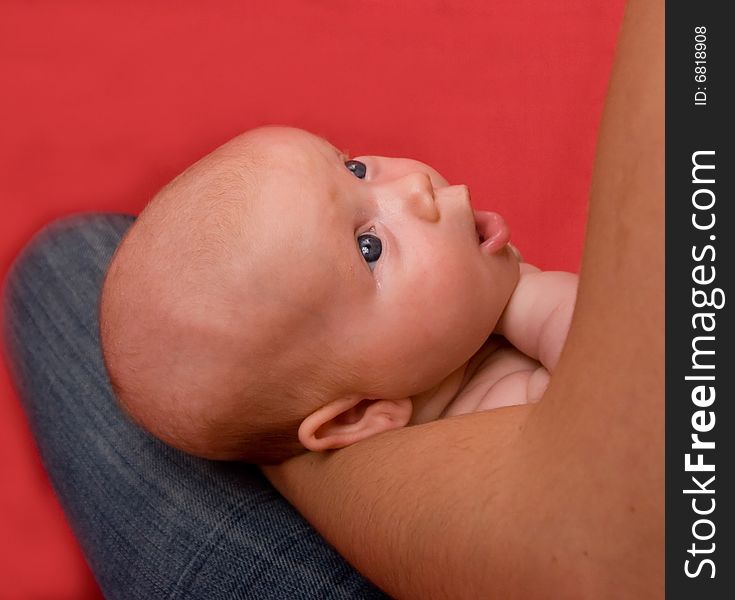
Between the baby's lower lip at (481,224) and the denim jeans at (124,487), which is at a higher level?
the baby's lower lip at (481,224)

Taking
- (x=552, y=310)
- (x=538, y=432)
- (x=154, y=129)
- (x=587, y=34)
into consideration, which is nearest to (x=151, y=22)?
(x=154, y=129)

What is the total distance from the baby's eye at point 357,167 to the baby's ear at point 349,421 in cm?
23

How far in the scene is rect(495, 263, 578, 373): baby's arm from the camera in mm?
896

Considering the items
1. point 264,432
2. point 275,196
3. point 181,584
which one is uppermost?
point 275,196

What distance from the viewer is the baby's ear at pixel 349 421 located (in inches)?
34.2

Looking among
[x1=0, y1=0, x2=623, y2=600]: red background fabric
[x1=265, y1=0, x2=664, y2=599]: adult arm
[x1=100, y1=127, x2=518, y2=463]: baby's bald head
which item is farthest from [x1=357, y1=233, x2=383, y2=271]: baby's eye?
[x1=0, y1=0, x2=623, y2=600]: red background fabric

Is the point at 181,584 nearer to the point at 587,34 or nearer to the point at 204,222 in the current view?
the point at 204,222

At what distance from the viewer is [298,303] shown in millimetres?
836

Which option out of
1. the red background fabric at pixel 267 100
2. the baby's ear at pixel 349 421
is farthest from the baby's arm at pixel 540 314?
the red background fabric at pixel 267 100

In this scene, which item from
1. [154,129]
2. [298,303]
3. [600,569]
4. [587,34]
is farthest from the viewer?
[154,129]

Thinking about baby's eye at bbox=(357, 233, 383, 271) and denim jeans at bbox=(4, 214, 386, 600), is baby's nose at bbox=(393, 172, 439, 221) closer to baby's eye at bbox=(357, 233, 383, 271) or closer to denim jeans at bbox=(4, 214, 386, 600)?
baby's eye at bbox=(357, 233, 383, 271)

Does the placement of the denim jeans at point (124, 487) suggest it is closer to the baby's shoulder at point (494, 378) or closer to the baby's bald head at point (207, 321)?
the baby's bald head at point (207, 321)

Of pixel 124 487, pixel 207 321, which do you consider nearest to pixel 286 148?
pixel 207 321

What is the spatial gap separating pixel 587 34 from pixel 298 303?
857 mm
